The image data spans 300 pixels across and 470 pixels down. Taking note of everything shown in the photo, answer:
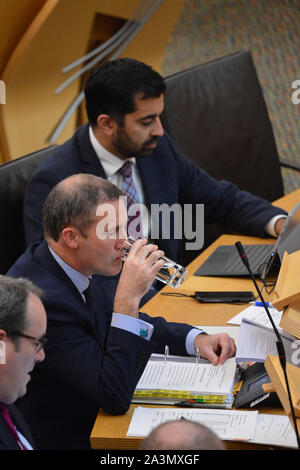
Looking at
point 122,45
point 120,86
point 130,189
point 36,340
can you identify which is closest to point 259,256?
point 130,189

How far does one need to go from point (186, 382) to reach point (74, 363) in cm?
26

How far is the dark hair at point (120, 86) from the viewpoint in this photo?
100.0 inches

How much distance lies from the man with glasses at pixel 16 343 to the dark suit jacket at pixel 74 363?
11.2 inches

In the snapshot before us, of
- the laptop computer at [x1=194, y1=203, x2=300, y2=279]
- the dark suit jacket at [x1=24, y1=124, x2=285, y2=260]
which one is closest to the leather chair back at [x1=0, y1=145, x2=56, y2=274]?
the dark suit jacket at [x1=24, y1=124, x2=285, y2=260]

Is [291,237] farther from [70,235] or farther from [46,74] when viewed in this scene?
[46,74]

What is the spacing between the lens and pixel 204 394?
159cm

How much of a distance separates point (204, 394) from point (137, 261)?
363 mm

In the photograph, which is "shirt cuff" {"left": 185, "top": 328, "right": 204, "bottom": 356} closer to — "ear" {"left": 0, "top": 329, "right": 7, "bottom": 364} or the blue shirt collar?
the blue shirt collar

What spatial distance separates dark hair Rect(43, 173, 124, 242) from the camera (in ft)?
5.70

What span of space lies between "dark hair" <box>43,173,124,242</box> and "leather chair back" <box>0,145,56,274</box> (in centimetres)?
48

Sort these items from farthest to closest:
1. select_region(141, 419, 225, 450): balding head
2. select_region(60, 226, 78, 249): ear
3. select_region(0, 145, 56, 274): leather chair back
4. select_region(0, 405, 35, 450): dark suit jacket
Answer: select_region(0, 145, 56, 274): leather chair back, select_region(60, 226, 78, 249): ear, select_region(0, 405, 35, 450): dark suit jacket, select_region(141, 419, 225, 450): balding head
